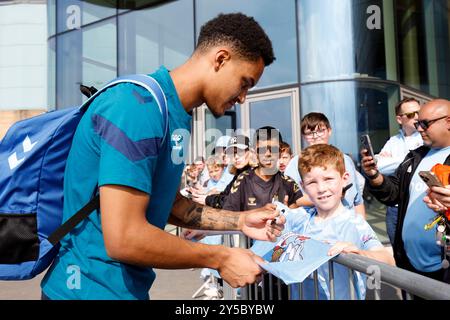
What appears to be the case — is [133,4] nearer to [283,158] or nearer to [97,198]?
[283,158]

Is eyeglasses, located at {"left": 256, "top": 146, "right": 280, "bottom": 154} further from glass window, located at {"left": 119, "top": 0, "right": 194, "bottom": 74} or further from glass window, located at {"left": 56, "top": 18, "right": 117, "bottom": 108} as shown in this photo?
glass window, located at {"left": 56, "top": 18, "right": 117, "bottom": 108}

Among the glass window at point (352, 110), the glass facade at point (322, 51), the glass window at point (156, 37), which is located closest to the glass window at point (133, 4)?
the glass facade at point (322, 51)

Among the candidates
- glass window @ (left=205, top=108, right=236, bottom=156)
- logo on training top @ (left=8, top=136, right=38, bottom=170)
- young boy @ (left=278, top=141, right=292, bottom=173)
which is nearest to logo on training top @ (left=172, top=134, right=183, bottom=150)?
logo on training top @ (left=8, top=136, right=38, bottom=170)

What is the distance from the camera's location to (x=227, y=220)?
6.78 ft

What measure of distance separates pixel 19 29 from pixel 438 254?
19410mm

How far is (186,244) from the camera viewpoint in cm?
139

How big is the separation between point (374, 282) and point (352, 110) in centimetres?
740

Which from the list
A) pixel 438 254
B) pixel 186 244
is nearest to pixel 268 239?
pixel 186 244

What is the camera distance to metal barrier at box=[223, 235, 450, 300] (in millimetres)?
1218

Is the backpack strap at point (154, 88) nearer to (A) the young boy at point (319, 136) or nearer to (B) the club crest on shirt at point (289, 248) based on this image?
(B) the club crest on shirt at point (289, 248)

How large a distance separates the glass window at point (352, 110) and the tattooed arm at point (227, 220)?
6.86 m

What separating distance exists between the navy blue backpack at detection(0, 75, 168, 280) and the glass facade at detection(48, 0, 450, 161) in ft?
25.1

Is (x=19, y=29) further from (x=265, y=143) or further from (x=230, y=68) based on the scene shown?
(x=230, y=68)

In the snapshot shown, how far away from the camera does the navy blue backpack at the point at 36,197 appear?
1.41 meters
